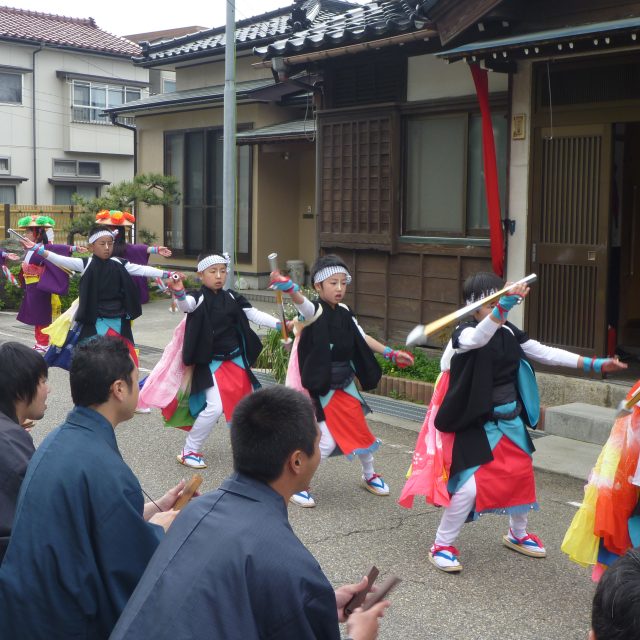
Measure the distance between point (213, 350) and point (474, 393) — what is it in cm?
282

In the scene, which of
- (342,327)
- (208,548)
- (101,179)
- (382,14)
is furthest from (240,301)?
(101,179)

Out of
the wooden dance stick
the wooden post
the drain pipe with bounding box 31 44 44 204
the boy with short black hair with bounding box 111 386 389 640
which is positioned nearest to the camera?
the boy with short black hair with bounding box 111 386 389 640

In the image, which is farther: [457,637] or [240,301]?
[240,301]

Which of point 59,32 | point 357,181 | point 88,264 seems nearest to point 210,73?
point 357,181

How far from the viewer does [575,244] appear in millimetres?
9219

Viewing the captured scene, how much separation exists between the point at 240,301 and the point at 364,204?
3.83 m

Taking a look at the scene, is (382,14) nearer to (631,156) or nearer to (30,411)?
(631,156)

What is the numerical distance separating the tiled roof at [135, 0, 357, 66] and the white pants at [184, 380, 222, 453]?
1055 cm

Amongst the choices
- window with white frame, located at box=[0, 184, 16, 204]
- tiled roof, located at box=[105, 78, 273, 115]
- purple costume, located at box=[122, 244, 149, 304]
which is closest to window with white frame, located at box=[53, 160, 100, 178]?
window with white frame, located at box=[0, 184, 16, 204]

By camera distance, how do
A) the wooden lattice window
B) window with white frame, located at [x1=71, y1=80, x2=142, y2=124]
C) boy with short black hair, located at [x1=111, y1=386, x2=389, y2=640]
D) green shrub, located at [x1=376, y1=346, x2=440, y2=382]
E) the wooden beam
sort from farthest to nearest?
1. window with white frame, located at [x1=71, y1=80, x2=142, y2=124]
2. the wooden lattice window
3. green shrub, located at [x1=376, y1=346, x2=440, y2=382]
4. the wooden beam
5. boy with short black hair, located at [x1=111, y1=386, x2=389, y2=640]

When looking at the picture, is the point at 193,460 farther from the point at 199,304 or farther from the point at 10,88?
the point at 10,88

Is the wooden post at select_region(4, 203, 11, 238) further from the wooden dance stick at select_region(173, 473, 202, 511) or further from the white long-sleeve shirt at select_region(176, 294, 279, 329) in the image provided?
the wooden dance stick at select_region(173, 473, 202, 511)

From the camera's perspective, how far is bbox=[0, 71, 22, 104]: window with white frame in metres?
30.5

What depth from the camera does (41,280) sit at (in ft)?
38.8
